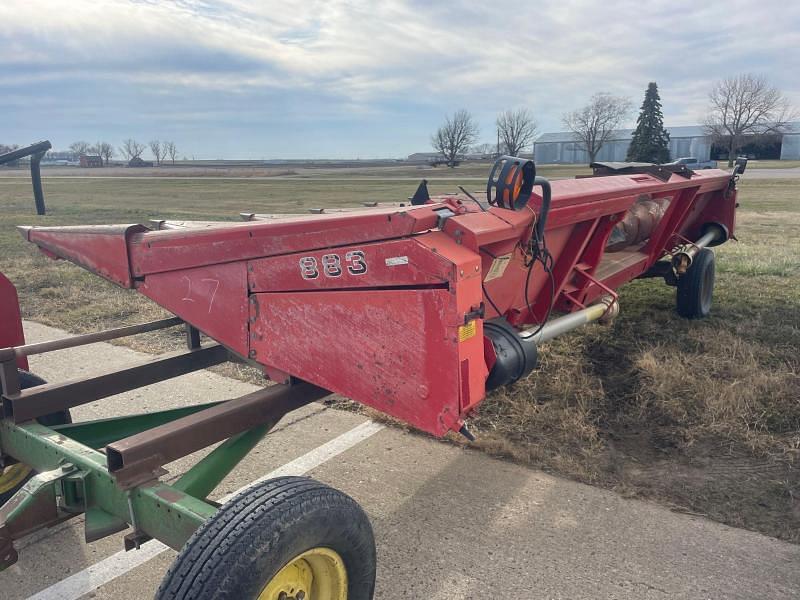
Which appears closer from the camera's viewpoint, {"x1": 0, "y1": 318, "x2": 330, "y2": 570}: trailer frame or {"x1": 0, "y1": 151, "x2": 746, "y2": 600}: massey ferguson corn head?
{"x1": 0, "y1": 151, "x2": 746, "y2": 600}: massey ferguson corn head

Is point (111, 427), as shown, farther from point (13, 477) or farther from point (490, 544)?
point (490, 544)

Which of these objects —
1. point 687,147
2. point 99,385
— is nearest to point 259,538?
point 99,385

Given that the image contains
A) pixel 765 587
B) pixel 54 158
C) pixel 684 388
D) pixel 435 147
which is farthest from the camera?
pixel 54 158

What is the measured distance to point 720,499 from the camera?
3107 mm

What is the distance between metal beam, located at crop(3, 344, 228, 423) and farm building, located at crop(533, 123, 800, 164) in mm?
61401

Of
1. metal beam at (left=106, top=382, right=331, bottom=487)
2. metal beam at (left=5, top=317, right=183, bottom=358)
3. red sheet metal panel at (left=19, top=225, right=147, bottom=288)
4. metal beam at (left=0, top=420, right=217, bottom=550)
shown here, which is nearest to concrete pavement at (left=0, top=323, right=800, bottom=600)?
metal beam at (left=0, top=420, right=217, bottom=550)

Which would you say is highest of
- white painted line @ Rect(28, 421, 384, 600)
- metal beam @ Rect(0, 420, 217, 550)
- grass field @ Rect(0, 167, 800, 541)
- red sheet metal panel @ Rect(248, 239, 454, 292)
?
red sheet metal panel @ Rect(248, 239, 454, 292)

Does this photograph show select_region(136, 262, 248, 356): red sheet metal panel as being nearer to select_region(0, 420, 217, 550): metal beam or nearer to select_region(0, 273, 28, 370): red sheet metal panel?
select_region(0, 420, 217, 550): metal beam

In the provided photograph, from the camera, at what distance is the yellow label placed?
2.15 meters

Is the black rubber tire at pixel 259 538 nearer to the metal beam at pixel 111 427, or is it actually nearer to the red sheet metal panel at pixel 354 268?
the red sheet metal panel at pixel 354 268

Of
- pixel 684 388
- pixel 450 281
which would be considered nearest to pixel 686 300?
pixel 684 388

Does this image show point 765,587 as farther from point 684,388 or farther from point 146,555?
point 146,555

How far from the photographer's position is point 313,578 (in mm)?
2055

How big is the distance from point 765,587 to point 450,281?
1.72 metres
